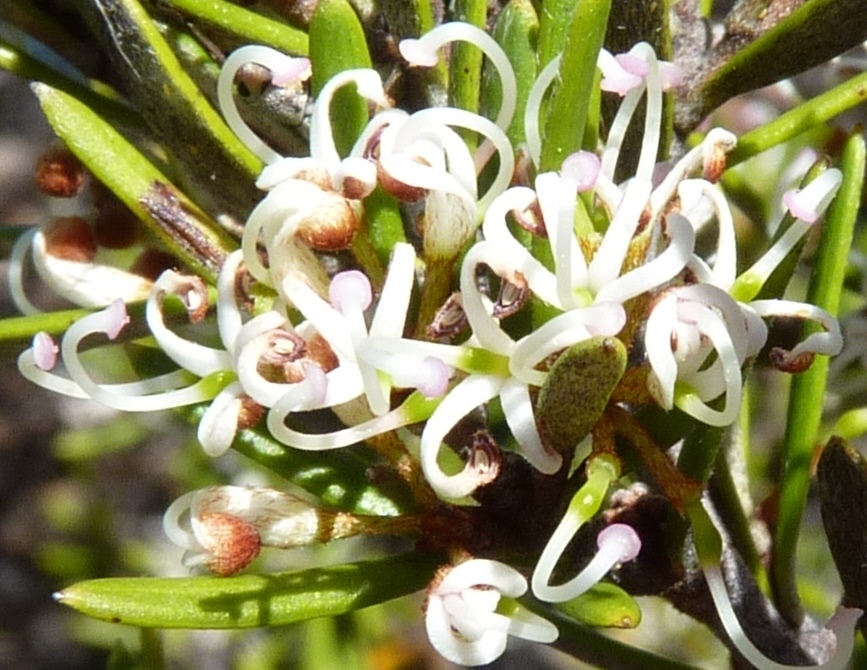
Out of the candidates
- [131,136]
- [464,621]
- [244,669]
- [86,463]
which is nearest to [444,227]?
[464,621]

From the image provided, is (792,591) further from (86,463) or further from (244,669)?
(86,463)

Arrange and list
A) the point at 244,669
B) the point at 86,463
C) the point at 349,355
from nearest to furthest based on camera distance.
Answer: the point at 349,355 → the point at 244,669 → the point at 86,463

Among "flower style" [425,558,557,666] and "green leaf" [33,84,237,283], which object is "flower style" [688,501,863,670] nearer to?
"flower style" [425,558,557,666]

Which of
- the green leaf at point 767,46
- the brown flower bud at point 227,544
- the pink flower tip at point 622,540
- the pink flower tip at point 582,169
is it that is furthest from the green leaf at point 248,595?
the green leaf at point 767,46

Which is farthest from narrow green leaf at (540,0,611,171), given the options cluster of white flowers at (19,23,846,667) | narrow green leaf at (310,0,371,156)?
narrow green leaf at (310,0,371,156)

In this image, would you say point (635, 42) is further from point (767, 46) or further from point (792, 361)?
point (792, 361)

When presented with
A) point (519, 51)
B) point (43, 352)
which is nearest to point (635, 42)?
point (519, 51)
